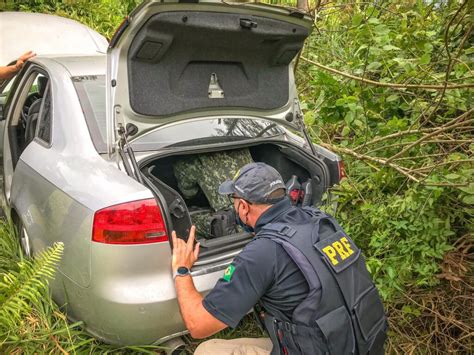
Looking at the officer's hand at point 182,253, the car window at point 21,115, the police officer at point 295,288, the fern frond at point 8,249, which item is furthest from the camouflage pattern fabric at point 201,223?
the car window at point 21,115

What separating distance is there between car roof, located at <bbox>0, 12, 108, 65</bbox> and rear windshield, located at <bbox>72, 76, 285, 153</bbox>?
1832mm

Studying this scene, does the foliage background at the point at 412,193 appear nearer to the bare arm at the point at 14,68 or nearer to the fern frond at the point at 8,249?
the fern frond at the point at 8,249

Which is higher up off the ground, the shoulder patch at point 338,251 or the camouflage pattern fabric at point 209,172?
the shoulder patch at point 338,251

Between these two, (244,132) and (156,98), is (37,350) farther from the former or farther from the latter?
→ (244,132)

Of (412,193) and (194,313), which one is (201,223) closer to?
(194,313)

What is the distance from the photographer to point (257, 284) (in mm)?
1672

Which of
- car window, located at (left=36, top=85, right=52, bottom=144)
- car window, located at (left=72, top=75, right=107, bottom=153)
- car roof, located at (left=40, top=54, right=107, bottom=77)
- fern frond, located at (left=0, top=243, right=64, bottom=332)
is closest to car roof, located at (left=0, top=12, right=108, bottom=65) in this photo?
car roof, located at (left=40, top=54, right=107, bottom=77)

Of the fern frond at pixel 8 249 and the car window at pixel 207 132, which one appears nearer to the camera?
the car window at pixel 207 132

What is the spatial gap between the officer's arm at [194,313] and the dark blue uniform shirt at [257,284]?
50 millimetres

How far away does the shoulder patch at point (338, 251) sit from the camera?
1.71m

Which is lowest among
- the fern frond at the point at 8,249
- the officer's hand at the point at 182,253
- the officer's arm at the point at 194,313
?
the fern frond at the point at 8,249

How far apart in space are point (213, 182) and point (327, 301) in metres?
1.35

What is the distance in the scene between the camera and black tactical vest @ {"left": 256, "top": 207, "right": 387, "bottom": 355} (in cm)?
165

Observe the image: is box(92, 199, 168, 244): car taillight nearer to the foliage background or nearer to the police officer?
the police officer
